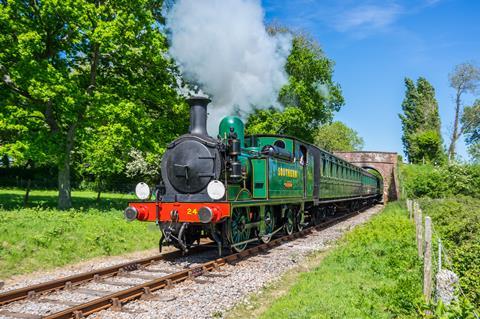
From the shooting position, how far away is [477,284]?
7547mm

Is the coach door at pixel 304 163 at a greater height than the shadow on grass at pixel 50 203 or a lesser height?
greater

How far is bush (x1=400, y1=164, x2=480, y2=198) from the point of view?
1049 inches

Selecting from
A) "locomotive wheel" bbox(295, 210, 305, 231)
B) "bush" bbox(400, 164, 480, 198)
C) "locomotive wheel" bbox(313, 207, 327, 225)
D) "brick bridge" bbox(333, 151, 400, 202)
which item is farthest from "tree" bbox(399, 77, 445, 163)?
"locomotive wheel" bbox(295, 210, 305, 231)

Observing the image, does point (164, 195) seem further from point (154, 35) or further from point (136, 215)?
point (154, 35)

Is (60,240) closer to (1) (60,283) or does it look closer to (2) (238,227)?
(1) (60,283)

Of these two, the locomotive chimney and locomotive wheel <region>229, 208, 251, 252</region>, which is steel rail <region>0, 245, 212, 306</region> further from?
the locomotive chimney

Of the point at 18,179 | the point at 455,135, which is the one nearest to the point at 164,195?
the point at 18,179

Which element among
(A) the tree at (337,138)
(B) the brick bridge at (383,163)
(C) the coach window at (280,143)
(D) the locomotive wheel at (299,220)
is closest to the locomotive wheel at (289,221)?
(D) the locomotive wheel at (299,220)

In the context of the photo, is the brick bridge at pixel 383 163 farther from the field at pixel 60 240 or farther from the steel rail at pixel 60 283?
the steel rail at pixel 60 283

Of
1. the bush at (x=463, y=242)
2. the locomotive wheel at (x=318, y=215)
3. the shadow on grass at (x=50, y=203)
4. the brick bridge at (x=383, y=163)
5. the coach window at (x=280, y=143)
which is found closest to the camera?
the bush at (x=463, y=242)

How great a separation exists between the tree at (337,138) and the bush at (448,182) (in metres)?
40.9

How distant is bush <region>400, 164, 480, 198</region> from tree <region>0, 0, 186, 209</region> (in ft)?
58.5

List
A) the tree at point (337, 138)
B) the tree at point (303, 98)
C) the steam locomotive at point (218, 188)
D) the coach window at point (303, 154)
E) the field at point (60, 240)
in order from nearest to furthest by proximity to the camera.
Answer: the steam locomotive at point (218, 188)
the field at point (60, 240)
the coach window at point (303, 154)
the tree at point (303, 98)
the tree at point (337, 138)

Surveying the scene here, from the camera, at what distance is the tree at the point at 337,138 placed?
76188 millimetres
